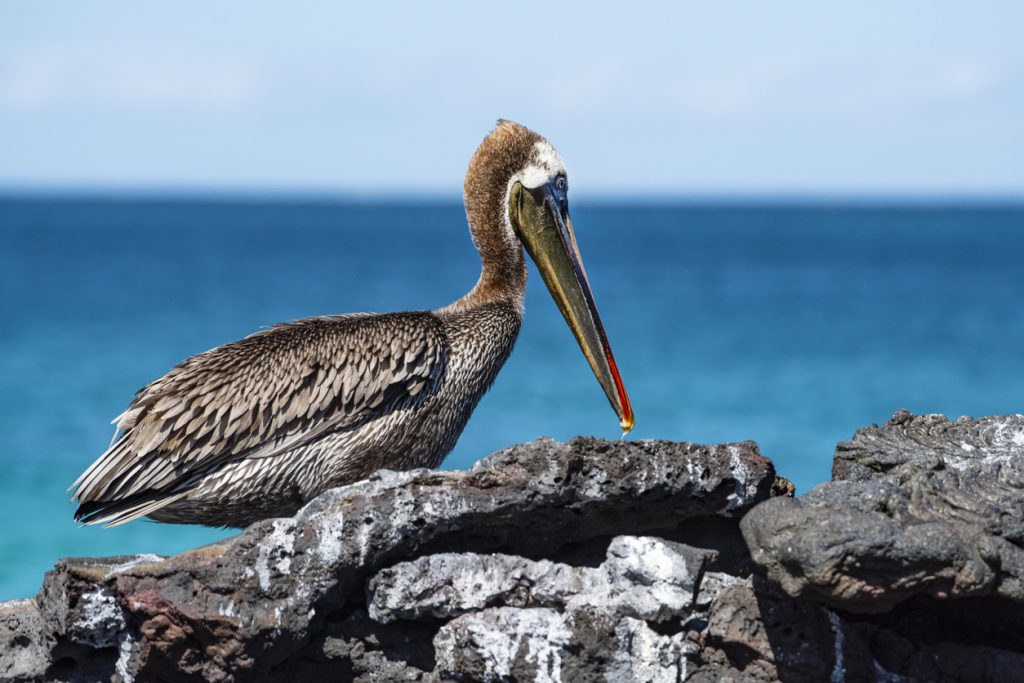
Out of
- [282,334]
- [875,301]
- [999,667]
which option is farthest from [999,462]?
[875,301]

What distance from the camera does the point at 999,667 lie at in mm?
3432

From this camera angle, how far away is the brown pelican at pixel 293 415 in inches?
189

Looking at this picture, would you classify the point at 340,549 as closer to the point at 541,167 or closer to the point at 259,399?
the point at 259,399

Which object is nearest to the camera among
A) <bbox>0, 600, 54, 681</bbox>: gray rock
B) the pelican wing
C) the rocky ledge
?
the rocky ledge

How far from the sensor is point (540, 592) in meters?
3.48

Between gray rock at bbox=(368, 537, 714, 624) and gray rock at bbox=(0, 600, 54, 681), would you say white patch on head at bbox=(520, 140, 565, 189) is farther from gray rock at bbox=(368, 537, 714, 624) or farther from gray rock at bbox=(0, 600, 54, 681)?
gray rock at bbox=(0, 600, 54, 681)

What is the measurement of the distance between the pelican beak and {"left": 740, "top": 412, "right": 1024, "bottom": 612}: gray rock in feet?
7.19

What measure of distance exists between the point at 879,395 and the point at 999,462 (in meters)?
19.0

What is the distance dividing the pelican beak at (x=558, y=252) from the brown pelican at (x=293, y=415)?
0.77 feet

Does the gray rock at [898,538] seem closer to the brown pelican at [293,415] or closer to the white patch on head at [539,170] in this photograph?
the brown pelican at [293,415]

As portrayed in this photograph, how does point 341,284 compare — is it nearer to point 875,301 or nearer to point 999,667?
point 875,301

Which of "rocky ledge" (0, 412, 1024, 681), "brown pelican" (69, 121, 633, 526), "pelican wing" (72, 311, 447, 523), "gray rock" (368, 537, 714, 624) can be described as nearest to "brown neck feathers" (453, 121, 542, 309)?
"brown pelican" (69, 121, 633, 526)

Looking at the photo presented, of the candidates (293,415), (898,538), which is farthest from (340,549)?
(293,415)

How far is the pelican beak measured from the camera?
5.58m
